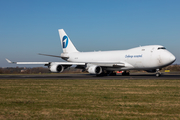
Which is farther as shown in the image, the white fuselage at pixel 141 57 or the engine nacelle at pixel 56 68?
the engine nacelle at pixel 56 68

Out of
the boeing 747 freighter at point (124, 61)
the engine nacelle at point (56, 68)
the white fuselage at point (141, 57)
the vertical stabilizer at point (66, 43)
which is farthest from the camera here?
the vertical stabilizer at point (66, 43)

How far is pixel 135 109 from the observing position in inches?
340

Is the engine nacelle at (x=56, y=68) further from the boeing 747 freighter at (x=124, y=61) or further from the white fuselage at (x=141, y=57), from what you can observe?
the white fuselage at (x=141, y=57)

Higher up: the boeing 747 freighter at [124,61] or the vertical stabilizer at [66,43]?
the vertical stabilizer at [66,43]

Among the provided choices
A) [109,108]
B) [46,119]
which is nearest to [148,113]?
[109,108]

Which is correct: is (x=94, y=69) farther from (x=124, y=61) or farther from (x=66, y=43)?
(x=66, y=43)

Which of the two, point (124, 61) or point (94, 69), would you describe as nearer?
point (94, 69)

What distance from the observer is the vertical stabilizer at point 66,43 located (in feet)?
152

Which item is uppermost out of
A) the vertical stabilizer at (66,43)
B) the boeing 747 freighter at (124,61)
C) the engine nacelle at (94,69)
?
the vertical stabilizer at (66,43)

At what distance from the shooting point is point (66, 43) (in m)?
46.6

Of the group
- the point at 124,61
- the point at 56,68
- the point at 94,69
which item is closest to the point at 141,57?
the point at 124,61

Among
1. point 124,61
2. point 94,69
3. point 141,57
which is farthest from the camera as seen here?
point 124,61

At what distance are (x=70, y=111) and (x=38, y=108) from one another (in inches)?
56.5

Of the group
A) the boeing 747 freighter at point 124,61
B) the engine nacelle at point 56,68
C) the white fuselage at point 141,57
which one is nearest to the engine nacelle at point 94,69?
the boeing 747 freighter at point 124,61
